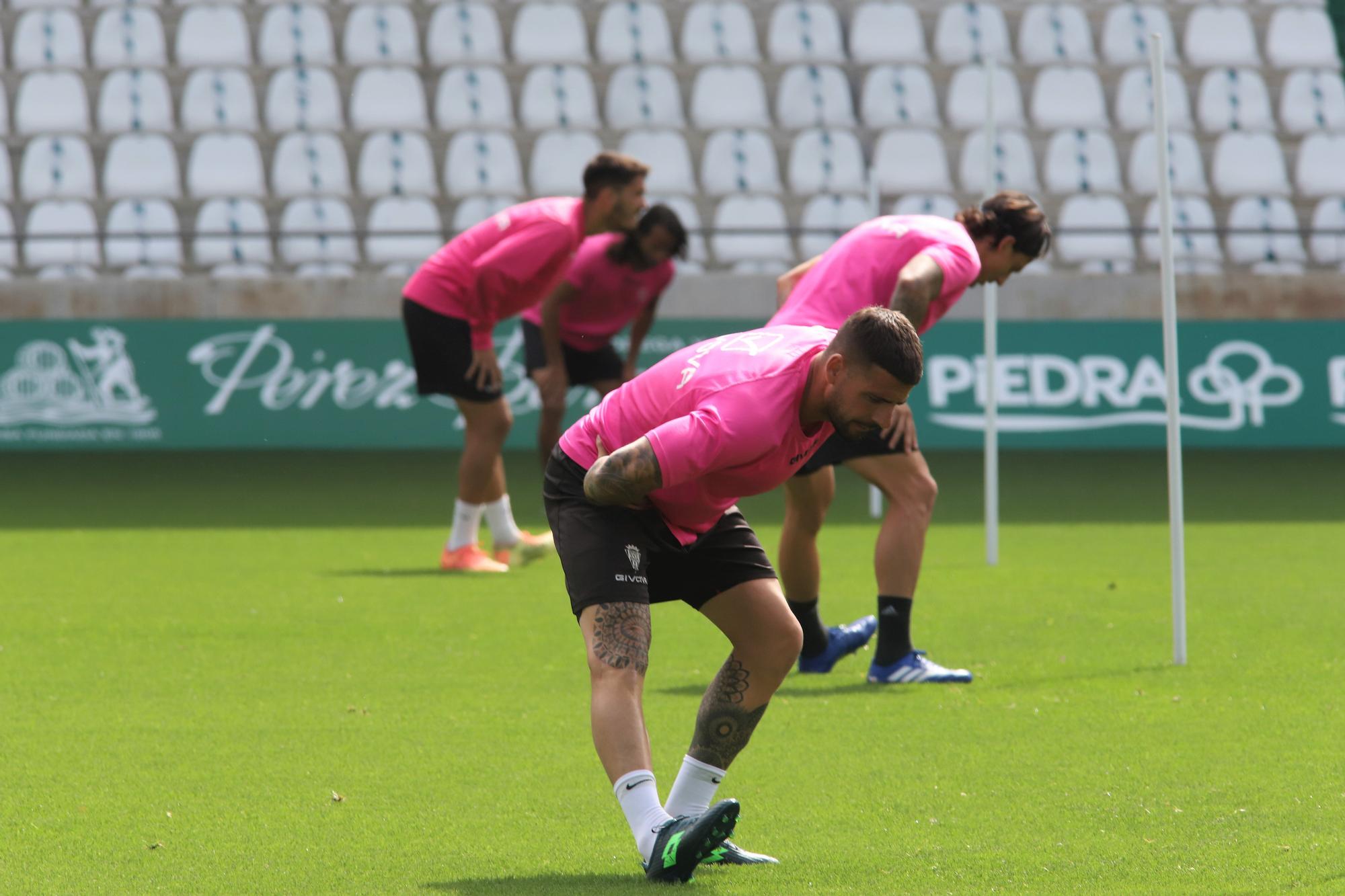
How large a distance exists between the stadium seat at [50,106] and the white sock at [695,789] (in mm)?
14265

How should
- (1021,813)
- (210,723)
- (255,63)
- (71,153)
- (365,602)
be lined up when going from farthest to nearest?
(255,63) → (71,153) → (365,602) → (210,723) → (1021,813)

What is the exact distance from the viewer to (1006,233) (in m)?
5.62

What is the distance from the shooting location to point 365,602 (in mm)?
7488

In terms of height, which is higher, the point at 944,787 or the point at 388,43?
the point at 388,43

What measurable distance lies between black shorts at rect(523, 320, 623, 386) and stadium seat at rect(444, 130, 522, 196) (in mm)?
A: 6069

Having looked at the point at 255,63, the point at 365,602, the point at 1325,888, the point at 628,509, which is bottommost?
the point at 365,602

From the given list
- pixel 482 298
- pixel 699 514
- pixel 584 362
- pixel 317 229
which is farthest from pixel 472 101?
pixel 699 514

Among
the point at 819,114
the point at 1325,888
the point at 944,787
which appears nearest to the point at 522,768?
the point at 944,787

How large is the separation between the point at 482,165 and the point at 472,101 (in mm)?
1032

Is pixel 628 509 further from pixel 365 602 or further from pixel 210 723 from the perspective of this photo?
pixel 365 602

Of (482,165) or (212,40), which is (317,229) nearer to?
(482,165)

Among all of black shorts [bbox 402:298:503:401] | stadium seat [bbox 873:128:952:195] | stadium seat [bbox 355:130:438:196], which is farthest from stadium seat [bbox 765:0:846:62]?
black shorts [bbox 402:298:503:401]

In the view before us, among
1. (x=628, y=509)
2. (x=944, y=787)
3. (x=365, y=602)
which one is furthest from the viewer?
(x=365, y=602)

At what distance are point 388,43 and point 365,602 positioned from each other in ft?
35.9
